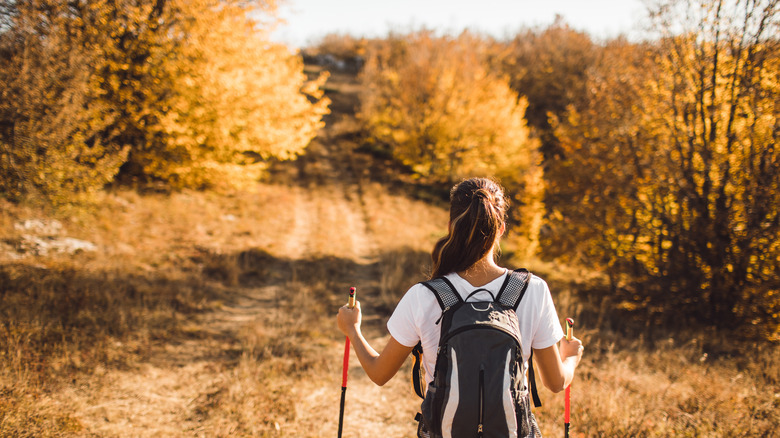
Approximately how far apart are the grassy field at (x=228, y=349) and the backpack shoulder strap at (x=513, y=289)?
1.54 ft

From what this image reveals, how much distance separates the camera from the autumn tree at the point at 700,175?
23.4 ft

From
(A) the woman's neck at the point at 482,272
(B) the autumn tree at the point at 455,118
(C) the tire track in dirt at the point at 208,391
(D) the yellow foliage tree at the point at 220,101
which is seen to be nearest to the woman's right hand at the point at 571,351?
(A) the woman's neck at the point at 482,272

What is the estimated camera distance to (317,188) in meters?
19.9

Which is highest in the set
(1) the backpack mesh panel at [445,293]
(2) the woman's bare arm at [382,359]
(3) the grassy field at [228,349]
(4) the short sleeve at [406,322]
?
(1) the backpack mesh panel at [445,293]

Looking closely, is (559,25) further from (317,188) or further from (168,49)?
(168,49)

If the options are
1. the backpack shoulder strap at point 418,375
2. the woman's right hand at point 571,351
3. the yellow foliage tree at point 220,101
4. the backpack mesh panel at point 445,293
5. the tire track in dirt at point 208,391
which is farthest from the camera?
the yellow foliage tree at point 220,101

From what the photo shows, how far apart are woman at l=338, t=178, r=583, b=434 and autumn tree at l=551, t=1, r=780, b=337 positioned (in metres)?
7.63

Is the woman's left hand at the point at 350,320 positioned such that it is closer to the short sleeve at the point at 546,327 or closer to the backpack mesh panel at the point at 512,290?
the backpack mesh panel at the point at 512,290

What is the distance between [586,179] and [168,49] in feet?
37.9

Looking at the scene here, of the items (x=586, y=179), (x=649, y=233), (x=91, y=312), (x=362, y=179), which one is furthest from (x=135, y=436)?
(x=362, y=179)

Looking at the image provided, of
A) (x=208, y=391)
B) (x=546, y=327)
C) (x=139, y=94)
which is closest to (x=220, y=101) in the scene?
(x=139, y=94)

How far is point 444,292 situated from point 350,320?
26.1 inches

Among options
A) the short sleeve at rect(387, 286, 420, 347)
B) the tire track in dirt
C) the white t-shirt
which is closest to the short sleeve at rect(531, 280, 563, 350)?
the white t-shirt

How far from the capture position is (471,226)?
70.2 inches
